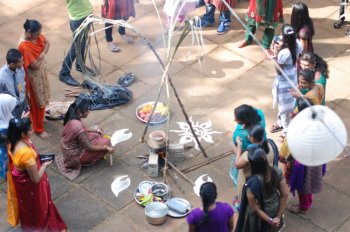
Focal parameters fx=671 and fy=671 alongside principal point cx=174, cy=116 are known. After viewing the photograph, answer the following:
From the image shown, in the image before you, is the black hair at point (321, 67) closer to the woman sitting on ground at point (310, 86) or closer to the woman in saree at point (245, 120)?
the woman sitting on ground at point (310, 86)

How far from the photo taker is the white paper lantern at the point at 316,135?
4.89 meters

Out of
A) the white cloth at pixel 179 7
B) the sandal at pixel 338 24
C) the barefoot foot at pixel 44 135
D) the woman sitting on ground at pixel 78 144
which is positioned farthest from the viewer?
the sandal at pixel 338 24

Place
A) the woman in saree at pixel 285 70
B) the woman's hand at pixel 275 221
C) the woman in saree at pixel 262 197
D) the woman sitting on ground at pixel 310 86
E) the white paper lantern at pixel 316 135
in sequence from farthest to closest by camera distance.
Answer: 1. the woman in saree at pixel 285 70
2. the woman sitting on ground at pixel 310 86
3. the woman's hand at pixel 275 221
4. the woman in saree at pixel 262 197
5. the white paper lantern at pixel 316 135

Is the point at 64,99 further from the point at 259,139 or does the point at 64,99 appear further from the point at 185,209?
the point at 259,139

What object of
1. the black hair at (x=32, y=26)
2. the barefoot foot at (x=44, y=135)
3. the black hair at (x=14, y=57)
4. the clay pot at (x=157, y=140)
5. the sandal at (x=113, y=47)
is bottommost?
the barefoot foot at (x=44, y=135)

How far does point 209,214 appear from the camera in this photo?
17.1 feet

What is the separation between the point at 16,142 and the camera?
5.92m

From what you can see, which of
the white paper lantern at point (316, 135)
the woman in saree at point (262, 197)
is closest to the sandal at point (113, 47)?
the woman in saree at point (262, 197)

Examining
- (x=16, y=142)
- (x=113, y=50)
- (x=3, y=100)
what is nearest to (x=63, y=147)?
(x=3, y=100)

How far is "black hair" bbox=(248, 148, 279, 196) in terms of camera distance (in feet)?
17.4

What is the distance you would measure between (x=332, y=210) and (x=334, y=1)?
432 centimetres

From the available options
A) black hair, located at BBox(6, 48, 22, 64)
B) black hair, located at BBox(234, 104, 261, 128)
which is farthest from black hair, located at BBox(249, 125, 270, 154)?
black hair, located at BBox(6, 48, 22, 64)

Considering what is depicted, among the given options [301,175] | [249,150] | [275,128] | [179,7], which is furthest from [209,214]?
[179,7]

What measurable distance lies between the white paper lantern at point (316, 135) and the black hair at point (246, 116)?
963 millimetres
